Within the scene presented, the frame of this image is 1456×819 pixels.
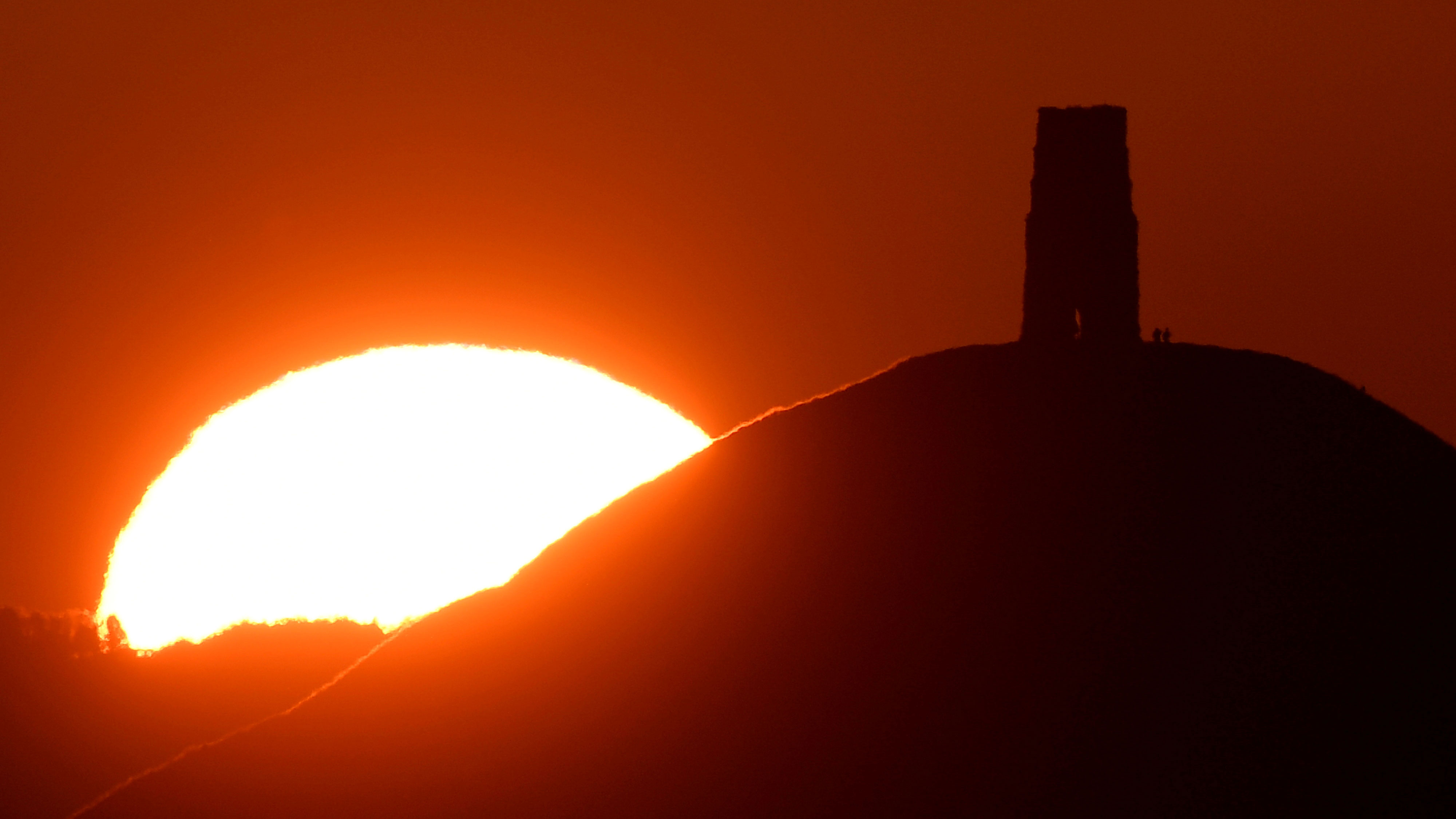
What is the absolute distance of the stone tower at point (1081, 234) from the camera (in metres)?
17.0

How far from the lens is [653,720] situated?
1382cm

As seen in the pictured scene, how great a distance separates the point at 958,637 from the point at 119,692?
29.1m

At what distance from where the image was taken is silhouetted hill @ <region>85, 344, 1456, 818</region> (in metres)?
13.3

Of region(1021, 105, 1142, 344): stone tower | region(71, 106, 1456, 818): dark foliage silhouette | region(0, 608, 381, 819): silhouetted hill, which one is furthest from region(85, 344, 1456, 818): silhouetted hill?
region(0, 608, 381, 819): silhouetted hill

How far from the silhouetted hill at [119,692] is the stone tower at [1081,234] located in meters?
20.9

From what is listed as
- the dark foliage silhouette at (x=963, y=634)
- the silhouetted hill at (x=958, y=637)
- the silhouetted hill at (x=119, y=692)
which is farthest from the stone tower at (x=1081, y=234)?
the silhouetted hill at (x=119, y=692)

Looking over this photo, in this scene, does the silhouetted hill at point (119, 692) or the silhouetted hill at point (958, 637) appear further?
the silhouetted hill at point (119, 692)

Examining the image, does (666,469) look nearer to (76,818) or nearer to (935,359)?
(935,359)

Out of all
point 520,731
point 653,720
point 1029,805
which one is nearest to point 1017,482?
point 1029,805

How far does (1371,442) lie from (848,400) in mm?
5575

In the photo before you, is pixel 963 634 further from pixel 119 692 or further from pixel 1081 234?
pixel 119 692

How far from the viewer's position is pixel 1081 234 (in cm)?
1717

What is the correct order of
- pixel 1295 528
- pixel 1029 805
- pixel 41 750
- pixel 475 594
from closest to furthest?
pixel 1029 805 → pixel 1295 528 → pixel 475 594 → pixel 41 750

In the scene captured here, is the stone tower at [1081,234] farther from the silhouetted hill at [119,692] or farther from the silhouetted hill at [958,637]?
the silhouetted hill at [119,692]
